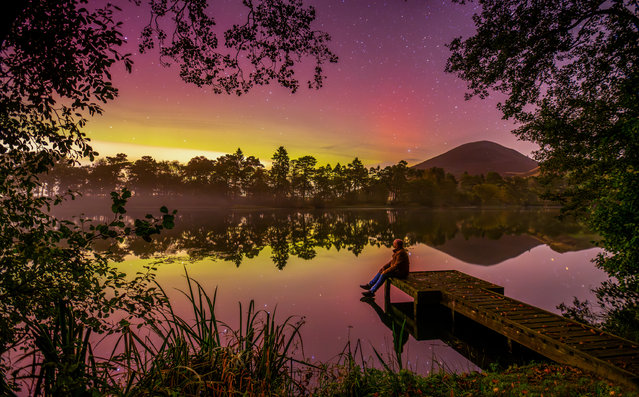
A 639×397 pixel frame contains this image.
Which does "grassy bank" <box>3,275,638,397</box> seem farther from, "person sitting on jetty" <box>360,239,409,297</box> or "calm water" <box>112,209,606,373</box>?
"person sitting on jetty" <box>360,239,409,297</box>

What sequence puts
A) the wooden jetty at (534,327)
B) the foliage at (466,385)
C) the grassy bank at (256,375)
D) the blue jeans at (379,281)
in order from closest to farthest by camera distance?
the grassy bank at (256,375) < the foliage at (466,385) < the wooden jetty at (534,327) < the blue jeans at (379,281)

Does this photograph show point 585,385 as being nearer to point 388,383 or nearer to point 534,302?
point 388,383

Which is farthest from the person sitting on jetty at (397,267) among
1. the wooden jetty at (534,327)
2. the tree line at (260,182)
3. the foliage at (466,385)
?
the tree line at (260,182)

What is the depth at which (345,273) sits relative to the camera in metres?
16.9

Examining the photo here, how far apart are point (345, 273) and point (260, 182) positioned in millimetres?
92314

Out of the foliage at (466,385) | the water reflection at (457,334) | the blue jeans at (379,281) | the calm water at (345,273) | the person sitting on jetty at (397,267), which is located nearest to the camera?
the foliage at (466,385)

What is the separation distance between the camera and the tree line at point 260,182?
334ft

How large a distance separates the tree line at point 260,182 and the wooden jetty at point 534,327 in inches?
3421

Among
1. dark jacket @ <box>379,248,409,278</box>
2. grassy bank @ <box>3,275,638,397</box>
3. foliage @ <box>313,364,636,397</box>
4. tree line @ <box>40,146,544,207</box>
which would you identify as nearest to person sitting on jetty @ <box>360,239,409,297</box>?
dark jacket @ <box>379,248,409,278</box>

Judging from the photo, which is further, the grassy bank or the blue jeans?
the blue jeans

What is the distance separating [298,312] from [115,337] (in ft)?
Result: 19.3

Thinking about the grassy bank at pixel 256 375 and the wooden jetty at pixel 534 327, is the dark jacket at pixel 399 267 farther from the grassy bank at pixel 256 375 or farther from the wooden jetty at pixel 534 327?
the grassy bank at pixel 256 375

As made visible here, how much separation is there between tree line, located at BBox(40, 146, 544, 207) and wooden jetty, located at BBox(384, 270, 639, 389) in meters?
86.9

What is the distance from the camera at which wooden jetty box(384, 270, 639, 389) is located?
550cm
